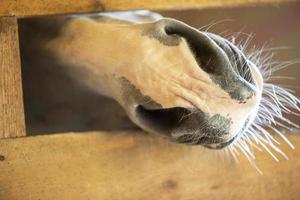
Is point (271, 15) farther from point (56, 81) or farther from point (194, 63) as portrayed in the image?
point (194, 63)

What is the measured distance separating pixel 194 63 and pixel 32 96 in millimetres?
503

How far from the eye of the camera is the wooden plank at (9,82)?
31.6 inches

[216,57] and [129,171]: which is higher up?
[216,57]

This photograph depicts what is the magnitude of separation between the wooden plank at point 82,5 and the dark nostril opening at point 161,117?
0.16 metres

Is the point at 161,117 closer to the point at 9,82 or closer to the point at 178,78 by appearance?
the point at 178,78

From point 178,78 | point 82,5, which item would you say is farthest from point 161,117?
point 82,5

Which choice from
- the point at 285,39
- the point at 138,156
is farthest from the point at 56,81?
the point at 285,39

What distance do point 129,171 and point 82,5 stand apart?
A: 0.27 meters

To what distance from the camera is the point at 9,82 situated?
2.64ft

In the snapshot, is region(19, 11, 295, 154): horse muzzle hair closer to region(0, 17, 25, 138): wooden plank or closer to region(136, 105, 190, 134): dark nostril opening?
region(136, 105, 190, 134): dark nostril opening

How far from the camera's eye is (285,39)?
1.48m

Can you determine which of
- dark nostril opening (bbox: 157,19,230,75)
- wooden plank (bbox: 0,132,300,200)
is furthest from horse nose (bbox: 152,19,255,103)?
wooden plank (bbox: 0,132,300,200)

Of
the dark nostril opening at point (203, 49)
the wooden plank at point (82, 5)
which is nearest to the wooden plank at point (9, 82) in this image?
the wooden plank at point (82, 5)

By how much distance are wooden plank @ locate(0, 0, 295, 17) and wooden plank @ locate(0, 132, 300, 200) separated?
19 centimetres
